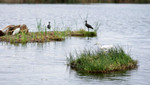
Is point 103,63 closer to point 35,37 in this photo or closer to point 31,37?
point 35,37

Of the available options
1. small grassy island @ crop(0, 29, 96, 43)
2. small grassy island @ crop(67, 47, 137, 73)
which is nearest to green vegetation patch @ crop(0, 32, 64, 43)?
small grassy island @ crop(0, 29, 96, 43)

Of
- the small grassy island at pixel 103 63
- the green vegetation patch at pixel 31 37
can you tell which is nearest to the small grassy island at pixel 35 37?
the green vegetation patch at pixel 31 37

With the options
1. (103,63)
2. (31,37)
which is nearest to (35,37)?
(31,37)

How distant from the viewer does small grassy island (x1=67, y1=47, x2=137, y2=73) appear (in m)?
15.6

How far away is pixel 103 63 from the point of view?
51.3 ft

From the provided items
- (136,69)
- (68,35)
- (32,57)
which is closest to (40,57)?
(32,57)

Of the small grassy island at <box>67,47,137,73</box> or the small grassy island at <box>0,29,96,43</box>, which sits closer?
the small grassy island at <box>67,47,137,73</box>

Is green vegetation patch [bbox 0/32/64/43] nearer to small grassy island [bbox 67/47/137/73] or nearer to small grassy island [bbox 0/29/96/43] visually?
small grassy island [bbox 0/29/96/43]

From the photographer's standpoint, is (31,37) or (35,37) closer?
(35,37)

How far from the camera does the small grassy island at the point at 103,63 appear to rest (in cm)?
1563

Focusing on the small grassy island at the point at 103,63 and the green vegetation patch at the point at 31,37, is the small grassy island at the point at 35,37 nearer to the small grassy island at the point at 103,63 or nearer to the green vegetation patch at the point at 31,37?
the green vegetation patch at the point at 31,37

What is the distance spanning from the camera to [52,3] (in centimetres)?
9406

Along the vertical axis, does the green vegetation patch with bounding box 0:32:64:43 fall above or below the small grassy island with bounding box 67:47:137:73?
below

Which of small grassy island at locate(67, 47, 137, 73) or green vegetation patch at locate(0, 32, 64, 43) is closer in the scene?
small grassy island at locate(67, 47, 137, 73)
